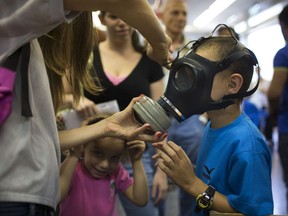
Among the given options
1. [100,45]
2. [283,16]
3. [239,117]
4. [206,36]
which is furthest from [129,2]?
[100,45]

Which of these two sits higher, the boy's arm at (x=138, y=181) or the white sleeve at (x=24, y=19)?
the white sleeve at (x=24, y=19)

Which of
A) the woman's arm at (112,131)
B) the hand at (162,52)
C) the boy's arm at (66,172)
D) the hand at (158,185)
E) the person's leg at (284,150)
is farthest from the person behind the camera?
the person's leg at (284,150)

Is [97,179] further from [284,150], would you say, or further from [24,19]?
[284,150]

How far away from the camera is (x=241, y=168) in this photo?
0.97m

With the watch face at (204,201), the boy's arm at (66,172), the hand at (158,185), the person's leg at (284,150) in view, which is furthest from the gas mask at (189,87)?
the person's leg at (284,150)

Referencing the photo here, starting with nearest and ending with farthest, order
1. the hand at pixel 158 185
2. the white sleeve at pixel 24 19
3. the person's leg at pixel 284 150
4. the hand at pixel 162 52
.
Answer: the white sleeve at pixel 24 19
the hand at pixel 162 52
the hand at pixel 158 185
the person's leg at pixel 284 150

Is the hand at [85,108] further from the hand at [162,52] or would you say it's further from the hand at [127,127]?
the hand at [162,52]

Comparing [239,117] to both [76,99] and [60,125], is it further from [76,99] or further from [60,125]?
[60,125]

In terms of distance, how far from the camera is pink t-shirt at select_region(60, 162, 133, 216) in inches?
54.2

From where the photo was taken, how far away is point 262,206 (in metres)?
0.96

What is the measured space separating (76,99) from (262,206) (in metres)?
0.70

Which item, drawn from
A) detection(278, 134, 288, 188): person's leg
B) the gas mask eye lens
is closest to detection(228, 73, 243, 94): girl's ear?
the gas mask eye lens

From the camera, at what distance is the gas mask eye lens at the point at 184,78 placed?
3.20ft

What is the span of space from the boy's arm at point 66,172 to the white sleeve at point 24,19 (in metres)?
0.66
